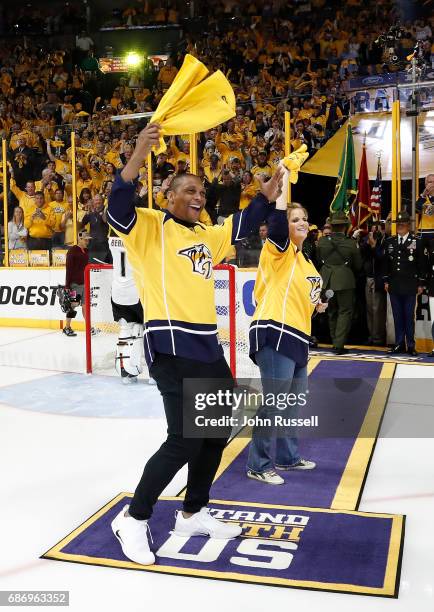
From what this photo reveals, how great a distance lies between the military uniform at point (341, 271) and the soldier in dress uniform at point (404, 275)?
0.42m

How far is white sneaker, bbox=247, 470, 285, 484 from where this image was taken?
4.16 metres

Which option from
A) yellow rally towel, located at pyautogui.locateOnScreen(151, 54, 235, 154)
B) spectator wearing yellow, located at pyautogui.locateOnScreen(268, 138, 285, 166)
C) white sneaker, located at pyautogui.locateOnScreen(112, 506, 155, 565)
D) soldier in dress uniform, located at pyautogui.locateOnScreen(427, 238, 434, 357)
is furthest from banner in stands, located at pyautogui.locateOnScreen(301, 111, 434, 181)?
white sneaker, located at pyautogui.locateOnScreen(112, 506, 155, 565)

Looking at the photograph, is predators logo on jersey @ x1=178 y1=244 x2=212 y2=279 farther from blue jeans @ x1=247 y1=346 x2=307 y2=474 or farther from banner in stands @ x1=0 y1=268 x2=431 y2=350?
banner in stands @ x1=0 y1=268 x2=431 y2=350

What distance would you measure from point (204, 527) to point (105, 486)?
103 cm

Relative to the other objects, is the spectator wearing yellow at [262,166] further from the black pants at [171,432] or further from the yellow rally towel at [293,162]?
the black pants at [171,432]

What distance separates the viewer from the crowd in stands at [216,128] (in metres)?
9.28

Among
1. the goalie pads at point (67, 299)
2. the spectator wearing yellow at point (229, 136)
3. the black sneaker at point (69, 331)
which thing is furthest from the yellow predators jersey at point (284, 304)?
the black sneaker at point (69, 331)

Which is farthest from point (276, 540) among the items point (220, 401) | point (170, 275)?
point (170, 275)

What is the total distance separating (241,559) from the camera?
3150 mm

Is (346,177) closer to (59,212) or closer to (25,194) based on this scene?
(59,212)

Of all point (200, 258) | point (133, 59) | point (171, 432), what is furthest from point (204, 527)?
point (133, 59)

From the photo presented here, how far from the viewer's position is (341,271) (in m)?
8.76

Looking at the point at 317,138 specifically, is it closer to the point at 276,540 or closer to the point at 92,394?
the point at 92,394

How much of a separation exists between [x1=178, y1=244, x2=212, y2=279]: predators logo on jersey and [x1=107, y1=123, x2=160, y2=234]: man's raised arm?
31cm
